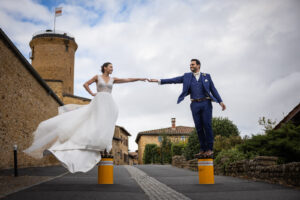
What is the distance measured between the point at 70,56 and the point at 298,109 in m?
33.3

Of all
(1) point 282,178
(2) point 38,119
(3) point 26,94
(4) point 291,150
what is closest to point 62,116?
(1) point 282,178

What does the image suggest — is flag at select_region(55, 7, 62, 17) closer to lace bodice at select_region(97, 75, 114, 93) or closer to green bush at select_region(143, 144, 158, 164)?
green bush at select_region(143, 144, 158, 164)

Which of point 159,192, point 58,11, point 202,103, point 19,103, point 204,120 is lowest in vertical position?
point 159,192

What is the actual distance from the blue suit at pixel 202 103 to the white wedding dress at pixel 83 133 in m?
1.76

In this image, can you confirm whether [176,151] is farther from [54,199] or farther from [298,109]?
[54,199]

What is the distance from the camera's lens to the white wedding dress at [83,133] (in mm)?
5350

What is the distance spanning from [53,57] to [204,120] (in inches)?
1367

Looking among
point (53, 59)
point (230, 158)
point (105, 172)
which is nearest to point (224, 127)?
point (230, 158)

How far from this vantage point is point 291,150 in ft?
26.1

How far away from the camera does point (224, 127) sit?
57.6ft

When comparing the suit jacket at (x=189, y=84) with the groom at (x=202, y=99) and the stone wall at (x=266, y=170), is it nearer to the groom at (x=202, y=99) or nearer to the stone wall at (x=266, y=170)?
the groom at (x=202, y=99)

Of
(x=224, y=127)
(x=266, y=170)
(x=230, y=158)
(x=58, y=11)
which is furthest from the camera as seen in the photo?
(x=58, y=11)

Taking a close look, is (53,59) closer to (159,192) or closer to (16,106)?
(16,106)

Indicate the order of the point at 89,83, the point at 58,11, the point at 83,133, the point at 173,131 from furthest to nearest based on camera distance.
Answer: the point at 173,131 → the point at 58,11 → the point at 89,83 → the point at 83,133
